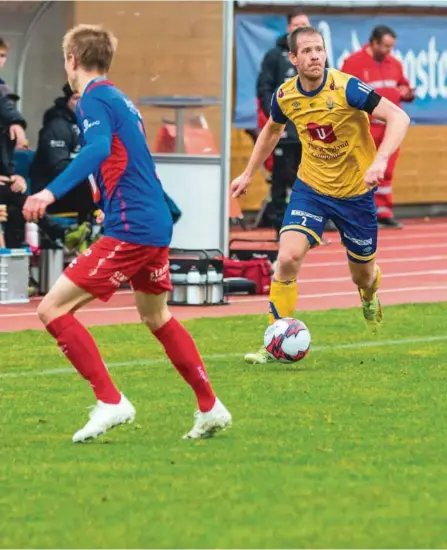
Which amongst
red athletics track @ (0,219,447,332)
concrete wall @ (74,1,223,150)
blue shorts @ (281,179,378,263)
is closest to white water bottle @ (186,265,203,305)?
red athletics track @ (0,219,447,332)

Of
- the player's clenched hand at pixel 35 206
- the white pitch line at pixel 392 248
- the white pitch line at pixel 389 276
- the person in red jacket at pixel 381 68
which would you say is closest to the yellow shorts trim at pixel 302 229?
the player's clenched hand at pixel 35 206

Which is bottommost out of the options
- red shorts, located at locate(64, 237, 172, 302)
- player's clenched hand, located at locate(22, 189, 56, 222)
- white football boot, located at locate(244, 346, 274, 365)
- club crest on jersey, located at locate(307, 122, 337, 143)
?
white football boot, located at locate(244, 346, 274, 365)

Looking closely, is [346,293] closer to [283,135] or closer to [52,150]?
[52,150]

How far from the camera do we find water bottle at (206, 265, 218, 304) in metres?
14.6

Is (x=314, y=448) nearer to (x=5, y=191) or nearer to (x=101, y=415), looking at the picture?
(x=101, y=415)

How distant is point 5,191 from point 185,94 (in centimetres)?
240

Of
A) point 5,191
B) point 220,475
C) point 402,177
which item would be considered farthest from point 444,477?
point 402,177

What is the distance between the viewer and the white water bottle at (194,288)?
47.6 feet

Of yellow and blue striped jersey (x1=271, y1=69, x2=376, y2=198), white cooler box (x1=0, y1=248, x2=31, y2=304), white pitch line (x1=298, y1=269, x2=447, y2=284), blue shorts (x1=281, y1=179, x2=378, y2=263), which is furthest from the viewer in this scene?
white pitch line (x1=298, y1=269, x2=447, y2=284)

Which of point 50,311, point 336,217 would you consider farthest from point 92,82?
point 336,217

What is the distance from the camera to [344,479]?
7078 mm

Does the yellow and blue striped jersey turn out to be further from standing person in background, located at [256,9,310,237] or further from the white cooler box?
standing person in background, located at [256,9,310,237]

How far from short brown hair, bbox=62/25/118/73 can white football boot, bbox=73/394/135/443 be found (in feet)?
5.34

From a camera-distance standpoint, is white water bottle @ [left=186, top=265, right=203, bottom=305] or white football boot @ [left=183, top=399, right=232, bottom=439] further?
white water bottle @ [left=186, top=265, right=203, bottom=305]
